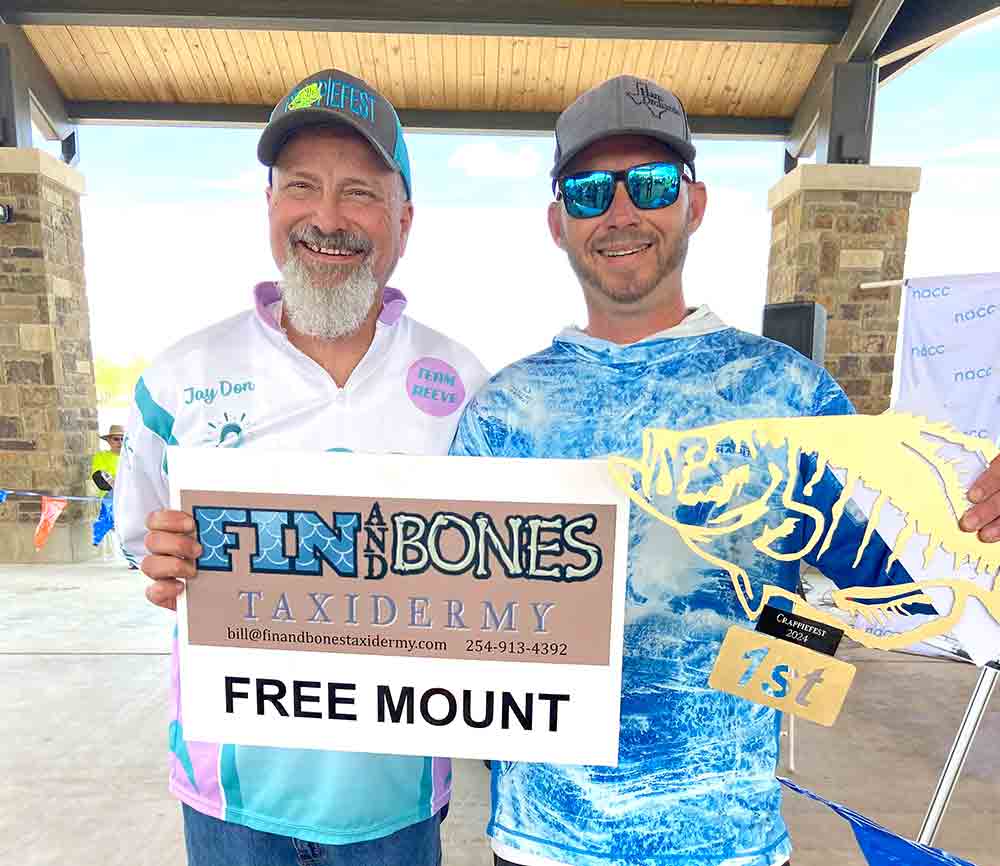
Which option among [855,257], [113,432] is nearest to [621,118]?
[855,257]

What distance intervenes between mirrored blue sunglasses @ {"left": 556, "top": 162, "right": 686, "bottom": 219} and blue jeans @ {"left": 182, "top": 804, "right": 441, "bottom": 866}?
3.98 ft

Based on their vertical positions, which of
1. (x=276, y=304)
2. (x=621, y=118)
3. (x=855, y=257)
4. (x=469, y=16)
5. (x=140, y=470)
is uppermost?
(x=469, y=16)

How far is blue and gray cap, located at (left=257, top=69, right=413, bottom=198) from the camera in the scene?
3.92ft

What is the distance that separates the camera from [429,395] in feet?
4.00

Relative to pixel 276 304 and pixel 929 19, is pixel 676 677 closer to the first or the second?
pixel 276 304

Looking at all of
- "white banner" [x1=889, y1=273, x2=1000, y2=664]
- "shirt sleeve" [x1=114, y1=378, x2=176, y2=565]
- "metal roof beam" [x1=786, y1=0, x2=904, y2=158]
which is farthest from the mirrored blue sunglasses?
"metal roof beam" [x1=786, y1=0, x2=904, y2=158]

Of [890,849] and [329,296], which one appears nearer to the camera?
[890,849]

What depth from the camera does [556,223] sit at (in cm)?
118

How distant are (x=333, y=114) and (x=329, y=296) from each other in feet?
1.15

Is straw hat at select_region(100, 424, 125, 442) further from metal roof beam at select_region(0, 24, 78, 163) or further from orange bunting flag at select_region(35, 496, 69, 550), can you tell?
metal roof beam at select_region(0, 24, 78, 163)

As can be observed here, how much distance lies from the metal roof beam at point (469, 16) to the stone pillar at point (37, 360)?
1419 mm

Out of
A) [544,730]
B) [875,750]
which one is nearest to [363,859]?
[544,730]

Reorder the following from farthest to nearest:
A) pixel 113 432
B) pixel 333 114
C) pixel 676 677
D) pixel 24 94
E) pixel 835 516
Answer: pixel 113 432 < pixel 24 94 < pixel 333 114 < pixel 676 677 < pixel 835 516

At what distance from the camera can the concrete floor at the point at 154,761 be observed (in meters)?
2.34
